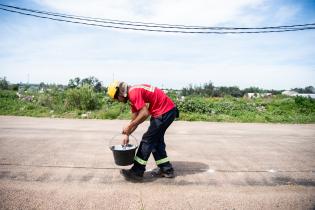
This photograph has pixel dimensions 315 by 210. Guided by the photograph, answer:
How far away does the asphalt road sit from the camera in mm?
3982

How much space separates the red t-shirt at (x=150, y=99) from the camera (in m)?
4.50

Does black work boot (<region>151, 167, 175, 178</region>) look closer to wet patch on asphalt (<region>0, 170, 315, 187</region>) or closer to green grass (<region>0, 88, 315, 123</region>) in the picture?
wet patch on asphalt (<region>0, 170, 315, 187</region>)

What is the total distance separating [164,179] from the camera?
195 inches

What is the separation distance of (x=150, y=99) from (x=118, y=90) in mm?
559

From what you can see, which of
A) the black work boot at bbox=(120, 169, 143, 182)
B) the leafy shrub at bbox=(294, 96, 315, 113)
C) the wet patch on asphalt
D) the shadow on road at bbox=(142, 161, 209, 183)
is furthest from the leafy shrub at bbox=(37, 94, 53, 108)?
the leafy shrub at bbox=(294, 96, 315, 113)

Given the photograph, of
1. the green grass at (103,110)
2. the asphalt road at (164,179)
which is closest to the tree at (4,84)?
the green grass at (103,110)

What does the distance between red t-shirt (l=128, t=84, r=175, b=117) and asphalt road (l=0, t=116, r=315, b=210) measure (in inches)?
49.2

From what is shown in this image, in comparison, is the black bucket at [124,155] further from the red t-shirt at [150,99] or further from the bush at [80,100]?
the bush at [80,100]

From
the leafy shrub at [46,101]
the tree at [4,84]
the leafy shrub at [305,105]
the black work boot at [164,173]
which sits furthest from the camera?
the tree at [4,84]

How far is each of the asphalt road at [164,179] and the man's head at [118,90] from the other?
57.1 inches

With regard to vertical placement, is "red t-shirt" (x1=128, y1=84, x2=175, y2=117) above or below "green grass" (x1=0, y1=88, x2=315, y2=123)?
above

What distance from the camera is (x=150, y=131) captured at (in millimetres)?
4699

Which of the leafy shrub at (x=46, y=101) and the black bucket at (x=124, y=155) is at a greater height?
the leafy shrub at (x=46, y=101)

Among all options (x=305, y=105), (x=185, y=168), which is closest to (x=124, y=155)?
(x=185, y=168)
